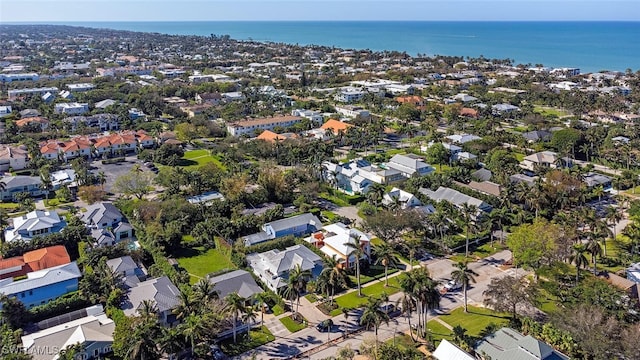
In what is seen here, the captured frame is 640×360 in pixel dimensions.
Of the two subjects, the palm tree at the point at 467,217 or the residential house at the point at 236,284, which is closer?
the residential house at the point at 236,284

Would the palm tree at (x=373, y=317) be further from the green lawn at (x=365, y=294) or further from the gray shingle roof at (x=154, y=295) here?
the gray shingle roof at (x=154, y=295)

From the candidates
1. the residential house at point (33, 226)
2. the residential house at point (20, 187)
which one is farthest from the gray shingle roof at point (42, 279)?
the residential house at point (20, 187)

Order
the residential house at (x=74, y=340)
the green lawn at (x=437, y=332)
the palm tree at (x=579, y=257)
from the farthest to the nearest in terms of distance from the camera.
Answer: the palm tree at (x=579, y=257), the green lawn at (x=437, y=332), the residential house at (x=74, y=340)

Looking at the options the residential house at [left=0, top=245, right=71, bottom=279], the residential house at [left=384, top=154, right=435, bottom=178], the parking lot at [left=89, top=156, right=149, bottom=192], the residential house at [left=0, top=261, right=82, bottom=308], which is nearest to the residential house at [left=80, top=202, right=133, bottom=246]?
the residential house at [left=0, top=245, right=71, bottom=279]

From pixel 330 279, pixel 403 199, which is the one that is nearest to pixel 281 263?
pixel 330 279

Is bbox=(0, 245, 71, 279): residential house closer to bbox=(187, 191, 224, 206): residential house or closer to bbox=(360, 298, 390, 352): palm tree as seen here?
bbox=(187, 191, 224, 206): residential house

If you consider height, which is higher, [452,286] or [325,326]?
[325,326]

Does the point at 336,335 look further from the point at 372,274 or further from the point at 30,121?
the point at 30,121
